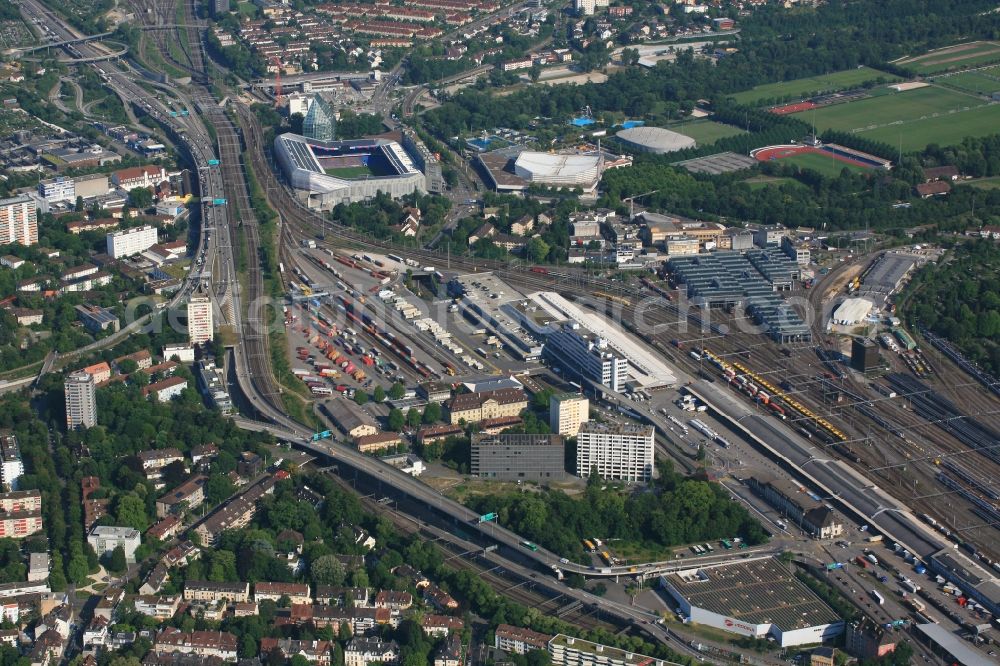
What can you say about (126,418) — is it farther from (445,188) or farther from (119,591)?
(445,188)

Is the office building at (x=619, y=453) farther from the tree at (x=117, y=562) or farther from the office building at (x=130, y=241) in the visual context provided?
the office building at (x=130, y=241)

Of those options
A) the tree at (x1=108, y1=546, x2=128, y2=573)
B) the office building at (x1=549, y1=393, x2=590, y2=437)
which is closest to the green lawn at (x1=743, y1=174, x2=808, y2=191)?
the office building at (x1=549, y1=393, x2=590, y2=437)

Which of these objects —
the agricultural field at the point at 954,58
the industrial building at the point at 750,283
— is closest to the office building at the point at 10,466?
the industrial building at the point at 750,283

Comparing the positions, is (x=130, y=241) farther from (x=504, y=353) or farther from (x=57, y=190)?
(x=504, y=353)

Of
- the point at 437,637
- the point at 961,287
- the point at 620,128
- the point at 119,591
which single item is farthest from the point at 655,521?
the point at 620,128

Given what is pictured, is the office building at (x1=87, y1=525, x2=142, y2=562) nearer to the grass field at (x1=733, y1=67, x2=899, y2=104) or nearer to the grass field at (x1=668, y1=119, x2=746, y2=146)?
the grass field at (x1=668, y1=119, x2=746, y2=146)

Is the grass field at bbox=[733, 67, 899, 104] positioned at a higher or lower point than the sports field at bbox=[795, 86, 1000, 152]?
higher

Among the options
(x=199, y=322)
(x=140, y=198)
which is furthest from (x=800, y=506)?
(x=140, y=198)
